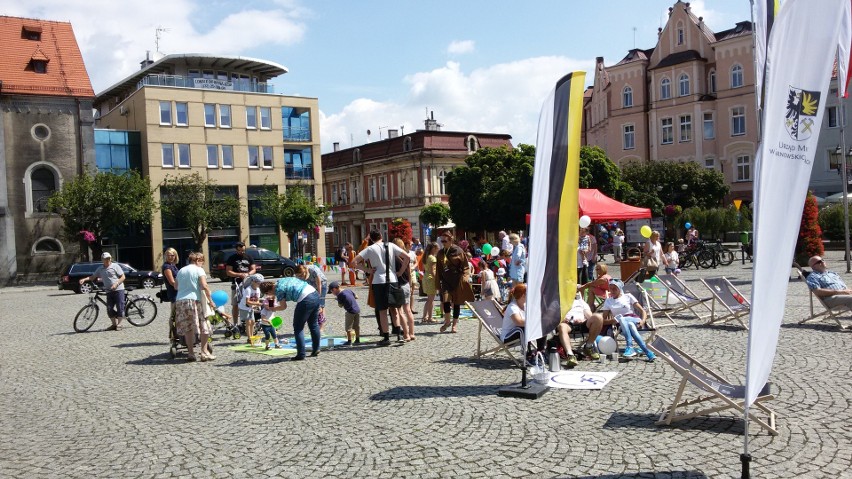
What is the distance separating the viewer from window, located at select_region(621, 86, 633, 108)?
195ft

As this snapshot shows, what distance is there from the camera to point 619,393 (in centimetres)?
770

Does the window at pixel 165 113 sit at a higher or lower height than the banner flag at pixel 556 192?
higher

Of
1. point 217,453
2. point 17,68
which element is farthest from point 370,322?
point 17,68

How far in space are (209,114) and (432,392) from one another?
4507cm

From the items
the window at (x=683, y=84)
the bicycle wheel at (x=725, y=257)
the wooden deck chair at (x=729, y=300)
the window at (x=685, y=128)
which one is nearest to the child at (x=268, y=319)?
the wooden deck chair at (x=729, y=300)

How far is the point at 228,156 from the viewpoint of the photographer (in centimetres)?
5031

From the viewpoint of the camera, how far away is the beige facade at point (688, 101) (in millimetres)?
52938

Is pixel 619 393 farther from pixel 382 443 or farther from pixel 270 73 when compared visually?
pixel 270 73

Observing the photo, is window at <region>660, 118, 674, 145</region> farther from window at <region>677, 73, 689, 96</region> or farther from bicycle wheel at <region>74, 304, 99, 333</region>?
bicycle wheel at <region>74, 304, 99, 333</region>

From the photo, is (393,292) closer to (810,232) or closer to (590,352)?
(590,352)

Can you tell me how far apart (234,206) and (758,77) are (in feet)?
138

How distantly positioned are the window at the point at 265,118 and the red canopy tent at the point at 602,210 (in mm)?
32441

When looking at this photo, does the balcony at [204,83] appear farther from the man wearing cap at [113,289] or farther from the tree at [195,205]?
the man wearing cap at [113,289]

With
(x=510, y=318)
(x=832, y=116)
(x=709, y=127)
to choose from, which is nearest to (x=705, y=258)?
(x=510, y=318)
